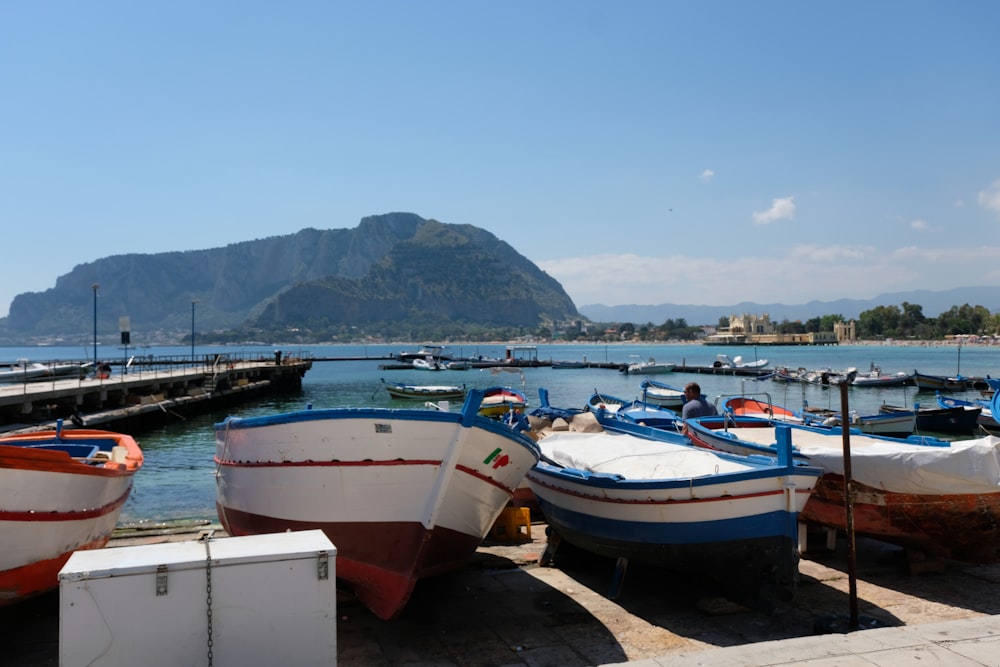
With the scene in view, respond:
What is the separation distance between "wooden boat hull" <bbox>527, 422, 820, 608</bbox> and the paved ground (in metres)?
0.39

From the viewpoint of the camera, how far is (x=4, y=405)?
25906 mm

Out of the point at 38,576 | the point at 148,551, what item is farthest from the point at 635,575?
the point at 38,576

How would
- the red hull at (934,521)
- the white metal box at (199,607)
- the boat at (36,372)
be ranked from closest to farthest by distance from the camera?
the white metal box at (199,607) < the red hull at (934,521) < the boat at (36,372)

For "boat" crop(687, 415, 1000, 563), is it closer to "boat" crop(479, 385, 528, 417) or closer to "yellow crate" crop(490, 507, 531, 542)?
"yellow crate" crop(490, 507, 531, 542)

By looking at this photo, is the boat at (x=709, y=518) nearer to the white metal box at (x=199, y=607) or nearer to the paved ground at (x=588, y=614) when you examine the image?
the paved ground at (x=588, y=614)

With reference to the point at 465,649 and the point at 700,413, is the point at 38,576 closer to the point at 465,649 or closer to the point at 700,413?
the point at 465,649

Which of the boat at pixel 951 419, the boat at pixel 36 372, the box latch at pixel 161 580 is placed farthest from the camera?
the boat at pixel 36 372

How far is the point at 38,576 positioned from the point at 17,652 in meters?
0.71

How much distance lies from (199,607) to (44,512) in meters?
3.20

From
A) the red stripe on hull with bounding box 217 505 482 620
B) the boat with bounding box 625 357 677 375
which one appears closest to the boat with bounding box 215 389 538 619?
the red stripe on hull with bounding box 217 505 482 620

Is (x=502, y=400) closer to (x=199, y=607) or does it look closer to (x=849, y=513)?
(x=849, y=513)

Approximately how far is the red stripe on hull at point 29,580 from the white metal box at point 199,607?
89.4 inches

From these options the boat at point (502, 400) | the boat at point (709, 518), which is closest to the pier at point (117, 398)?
the boat at point (502, 400)

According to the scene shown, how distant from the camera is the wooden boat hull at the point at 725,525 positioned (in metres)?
7.67
